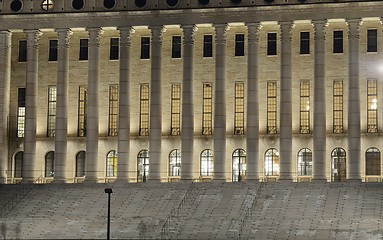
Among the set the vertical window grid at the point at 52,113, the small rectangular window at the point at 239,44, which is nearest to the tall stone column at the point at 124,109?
the vertical window grid at the point at 52,113

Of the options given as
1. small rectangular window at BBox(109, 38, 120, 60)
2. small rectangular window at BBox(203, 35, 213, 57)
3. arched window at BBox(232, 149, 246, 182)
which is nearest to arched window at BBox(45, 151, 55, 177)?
small rectangular window at BBox(109, 38, 120, 60)

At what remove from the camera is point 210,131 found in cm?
8269

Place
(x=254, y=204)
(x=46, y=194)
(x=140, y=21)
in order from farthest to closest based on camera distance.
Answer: (x=140, y=21) < (x=46, y=194) < (x=254, y=204)

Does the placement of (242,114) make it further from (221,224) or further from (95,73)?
(221,224)

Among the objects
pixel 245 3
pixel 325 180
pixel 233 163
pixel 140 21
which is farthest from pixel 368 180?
pixel 140 21

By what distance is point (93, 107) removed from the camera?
265 feet

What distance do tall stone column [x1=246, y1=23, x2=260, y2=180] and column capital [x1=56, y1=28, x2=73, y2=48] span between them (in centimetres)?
1495

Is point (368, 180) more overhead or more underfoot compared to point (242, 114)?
more underfoot

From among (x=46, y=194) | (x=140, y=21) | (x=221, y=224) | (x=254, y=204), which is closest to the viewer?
(x=221, y=224)

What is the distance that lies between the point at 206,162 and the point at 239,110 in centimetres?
517

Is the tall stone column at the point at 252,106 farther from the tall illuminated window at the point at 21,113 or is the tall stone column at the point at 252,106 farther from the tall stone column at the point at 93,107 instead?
the tall illuminated window at the point at 21,113

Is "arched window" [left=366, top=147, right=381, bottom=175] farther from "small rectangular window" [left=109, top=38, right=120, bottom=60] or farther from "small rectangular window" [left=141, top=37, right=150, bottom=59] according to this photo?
"small rectangular window" [left=109, top=38, right=120, bottom=60]

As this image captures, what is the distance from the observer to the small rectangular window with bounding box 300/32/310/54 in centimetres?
8169

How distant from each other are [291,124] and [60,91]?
19.2 metres
